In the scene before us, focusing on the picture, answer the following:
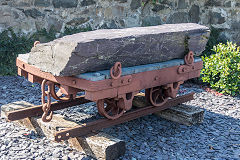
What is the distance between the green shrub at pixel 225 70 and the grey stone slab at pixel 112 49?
1445 millimetres

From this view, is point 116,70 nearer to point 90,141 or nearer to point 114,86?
point 114,86

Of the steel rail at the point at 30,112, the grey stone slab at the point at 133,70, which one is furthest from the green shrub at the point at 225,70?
the steel rail at the point at 30,112

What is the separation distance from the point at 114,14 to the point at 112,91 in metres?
3.50

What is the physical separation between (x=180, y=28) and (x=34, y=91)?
2.37 m

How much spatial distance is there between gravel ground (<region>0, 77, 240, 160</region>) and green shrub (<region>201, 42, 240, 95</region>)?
1.96 feet

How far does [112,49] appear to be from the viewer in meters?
3.09

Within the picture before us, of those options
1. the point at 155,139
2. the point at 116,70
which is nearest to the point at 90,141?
the point at 116,70

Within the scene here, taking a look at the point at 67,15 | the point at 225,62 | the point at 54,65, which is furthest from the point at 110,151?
the point at 67,15

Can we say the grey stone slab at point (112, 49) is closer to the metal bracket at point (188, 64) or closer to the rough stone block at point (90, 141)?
the metal bracket at point (188, 64)

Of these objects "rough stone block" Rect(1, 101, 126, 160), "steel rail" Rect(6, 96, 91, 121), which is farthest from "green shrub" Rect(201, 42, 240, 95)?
"rough stone block" Rect(1, 101, 126, 160)

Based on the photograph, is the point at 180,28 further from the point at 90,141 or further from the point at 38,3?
the point at 38,3

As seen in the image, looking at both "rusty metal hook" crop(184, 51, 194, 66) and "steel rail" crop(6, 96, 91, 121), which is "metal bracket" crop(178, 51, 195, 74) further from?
"steel rail" crop(6, 96, 91, 121)

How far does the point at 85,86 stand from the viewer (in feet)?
9.55

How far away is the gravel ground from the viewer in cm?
317
